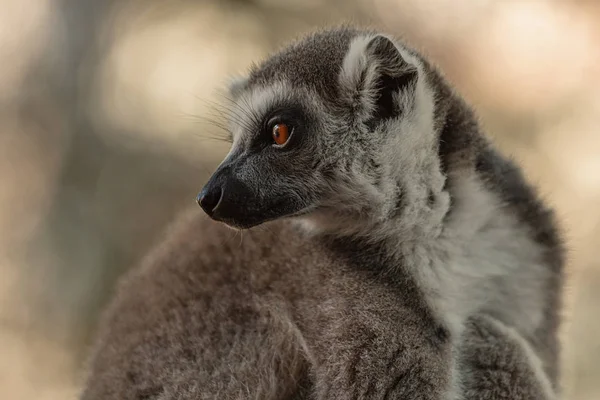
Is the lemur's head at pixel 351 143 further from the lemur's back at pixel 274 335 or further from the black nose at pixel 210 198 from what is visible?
the lemur's back at pixel 274 335

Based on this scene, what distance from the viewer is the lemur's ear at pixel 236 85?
271 cm

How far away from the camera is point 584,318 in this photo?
7.06m

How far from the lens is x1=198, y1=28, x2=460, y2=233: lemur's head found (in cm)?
230

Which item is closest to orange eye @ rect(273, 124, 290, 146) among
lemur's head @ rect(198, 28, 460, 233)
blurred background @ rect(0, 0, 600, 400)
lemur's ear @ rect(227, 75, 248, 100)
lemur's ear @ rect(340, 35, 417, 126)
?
→ lemur's head @ rect(198, 28, 460, 233)

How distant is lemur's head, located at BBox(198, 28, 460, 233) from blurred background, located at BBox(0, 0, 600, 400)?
4322 millimetres

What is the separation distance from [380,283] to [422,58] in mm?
923

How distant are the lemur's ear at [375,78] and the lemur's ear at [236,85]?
552 millimetres

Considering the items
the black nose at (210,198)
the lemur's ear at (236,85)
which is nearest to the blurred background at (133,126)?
the lemur's ear at (236,85)

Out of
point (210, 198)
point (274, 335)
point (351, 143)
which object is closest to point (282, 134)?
point (351, 143)

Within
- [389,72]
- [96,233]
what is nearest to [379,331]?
[389,72]

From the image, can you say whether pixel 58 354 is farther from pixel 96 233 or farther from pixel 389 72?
pixel 389 72

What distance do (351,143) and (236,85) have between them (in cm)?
70

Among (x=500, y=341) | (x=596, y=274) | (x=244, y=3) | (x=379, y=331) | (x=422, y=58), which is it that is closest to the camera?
(x=379, y=331)

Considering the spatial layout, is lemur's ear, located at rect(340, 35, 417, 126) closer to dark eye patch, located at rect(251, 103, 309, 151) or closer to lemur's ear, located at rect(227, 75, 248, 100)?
dark eye patch, located at rect(251, 103, 309, 151)
